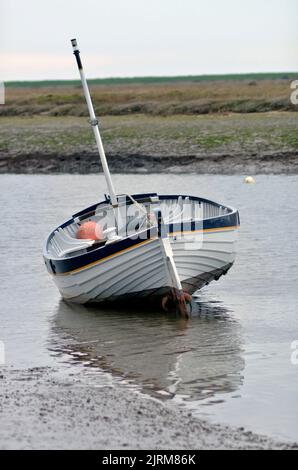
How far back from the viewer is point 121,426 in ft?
37.1

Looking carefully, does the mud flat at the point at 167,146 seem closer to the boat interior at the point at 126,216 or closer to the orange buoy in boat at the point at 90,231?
the boat interior at the point at 126,216

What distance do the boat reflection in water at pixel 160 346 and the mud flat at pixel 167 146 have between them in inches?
969

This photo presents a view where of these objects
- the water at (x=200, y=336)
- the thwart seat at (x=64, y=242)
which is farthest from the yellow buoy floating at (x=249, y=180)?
the thwart seat at (x=64, y=242)

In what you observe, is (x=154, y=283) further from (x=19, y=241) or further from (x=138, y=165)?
(x=138, y=165)

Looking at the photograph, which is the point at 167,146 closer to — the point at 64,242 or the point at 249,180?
the point at 249,180

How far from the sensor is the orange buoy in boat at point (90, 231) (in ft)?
66.2

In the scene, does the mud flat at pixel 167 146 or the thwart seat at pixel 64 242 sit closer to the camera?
the thwart seat at pixel 64 242

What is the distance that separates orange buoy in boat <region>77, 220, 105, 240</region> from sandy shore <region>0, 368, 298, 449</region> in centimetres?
700

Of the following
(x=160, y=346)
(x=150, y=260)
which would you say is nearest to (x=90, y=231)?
(x=150, y=260)

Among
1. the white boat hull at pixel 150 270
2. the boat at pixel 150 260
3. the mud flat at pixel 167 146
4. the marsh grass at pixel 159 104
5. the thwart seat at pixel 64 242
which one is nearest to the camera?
the boat at pixel 150 260

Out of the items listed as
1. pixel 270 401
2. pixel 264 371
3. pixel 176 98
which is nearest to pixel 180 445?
pixel 270 401

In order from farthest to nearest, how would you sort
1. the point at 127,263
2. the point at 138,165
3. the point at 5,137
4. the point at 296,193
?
the point at 5,137 < the point at 138,165 < the point at 296,193 < the point at 127,263

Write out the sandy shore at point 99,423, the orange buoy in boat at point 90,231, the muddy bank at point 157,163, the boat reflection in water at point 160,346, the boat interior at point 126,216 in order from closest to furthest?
the sandy shore at point 99,423
the boat reflection in water at point 160,346
the orange buoy in boat at point 90,231
the boat interior at point 126,216
the muddy bank at point 157,163

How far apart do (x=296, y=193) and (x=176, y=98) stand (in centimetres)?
3973
